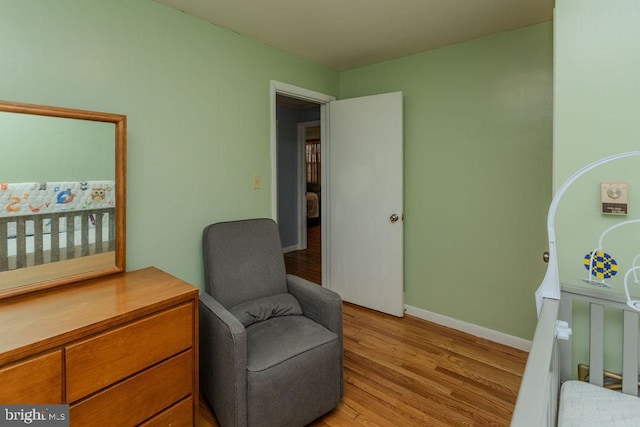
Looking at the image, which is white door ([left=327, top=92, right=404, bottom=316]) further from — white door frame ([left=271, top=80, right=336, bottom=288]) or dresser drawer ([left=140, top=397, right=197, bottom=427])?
dresser drawer ([left=140, top=397, right=197, bottom=427])

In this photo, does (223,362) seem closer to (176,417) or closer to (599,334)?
(176,417)

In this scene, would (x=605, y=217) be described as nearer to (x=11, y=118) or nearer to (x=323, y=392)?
(x=323, y=392)

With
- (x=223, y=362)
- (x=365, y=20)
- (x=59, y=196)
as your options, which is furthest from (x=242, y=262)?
(x=365, y=20)

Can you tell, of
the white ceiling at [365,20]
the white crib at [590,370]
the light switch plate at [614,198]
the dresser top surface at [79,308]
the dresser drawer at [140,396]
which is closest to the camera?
the white crib at [590,370]

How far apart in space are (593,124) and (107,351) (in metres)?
2.15

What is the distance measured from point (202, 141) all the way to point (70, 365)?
4.77 feet

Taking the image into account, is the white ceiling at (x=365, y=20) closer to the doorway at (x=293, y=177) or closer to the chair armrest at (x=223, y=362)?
the chair armrest at (x=223, y=362)

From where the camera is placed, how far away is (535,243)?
2322 mm

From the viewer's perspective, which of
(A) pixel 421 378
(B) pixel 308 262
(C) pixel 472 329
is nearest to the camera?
(A) pixel 421 378

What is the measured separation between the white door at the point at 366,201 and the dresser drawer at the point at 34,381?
239 cm

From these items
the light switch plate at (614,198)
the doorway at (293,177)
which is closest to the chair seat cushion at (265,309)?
the light switch plate at (614,198)

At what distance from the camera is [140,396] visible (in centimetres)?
134

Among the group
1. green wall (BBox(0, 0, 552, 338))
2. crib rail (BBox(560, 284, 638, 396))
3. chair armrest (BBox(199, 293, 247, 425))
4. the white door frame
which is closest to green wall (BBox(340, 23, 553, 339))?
green wall (BBox(0, 0, 552, 338))

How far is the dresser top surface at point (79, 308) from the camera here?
1079 mm
